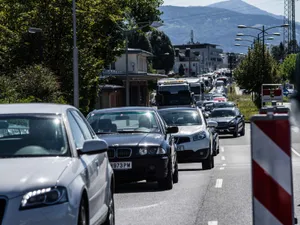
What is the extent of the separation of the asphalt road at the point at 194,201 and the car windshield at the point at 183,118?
11.3 feet

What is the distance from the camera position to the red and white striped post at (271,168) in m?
5.91

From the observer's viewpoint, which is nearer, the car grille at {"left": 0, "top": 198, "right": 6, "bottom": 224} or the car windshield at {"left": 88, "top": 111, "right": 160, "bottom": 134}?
the car grille at {"left": 0, "top": 198, "right": 6, "bottom": 224}

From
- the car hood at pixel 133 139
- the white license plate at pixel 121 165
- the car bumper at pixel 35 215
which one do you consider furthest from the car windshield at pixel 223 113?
the car bumper at pixel 35 215

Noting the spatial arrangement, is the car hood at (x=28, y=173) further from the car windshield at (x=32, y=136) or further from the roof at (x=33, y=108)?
the roof at (x=33, y=108)

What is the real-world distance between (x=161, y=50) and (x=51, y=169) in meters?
137

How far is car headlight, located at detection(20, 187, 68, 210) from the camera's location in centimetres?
736

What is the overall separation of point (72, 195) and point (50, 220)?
1.57 ft

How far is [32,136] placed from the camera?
898 centimetres

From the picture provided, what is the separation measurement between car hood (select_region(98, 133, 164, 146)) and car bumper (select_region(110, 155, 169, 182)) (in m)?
0.31

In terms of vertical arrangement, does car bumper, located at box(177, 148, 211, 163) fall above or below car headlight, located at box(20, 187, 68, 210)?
below

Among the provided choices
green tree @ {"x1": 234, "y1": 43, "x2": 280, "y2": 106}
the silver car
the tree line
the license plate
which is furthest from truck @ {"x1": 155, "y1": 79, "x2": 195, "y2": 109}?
the silver car

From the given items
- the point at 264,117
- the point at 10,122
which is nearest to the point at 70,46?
the point at 10,122

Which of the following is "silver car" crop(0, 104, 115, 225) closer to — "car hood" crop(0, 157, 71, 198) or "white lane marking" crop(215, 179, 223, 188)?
"car hood" crop(0, 157, 71, 198)

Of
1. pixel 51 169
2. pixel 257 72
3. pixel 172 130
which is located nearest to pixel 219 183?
pixel 172 130
